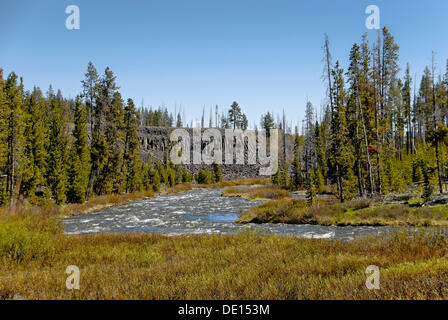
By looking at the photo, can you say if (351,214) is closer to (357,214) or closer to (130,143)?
(357,214)

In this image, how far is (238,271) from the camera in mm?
6699

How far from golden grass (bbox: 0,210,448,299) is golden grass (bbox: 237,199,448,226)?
30.4 feet


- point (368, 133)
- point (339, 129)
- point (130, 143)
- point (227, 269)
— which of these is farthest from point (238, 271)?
point (130, 143)

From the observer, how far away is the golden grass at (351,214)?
17250mm

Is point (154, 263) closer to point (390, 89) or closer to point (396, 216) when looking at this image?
point (396, 216)

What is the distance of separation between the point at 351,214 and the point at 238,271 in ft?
52.5

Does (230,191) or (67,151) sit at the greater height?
(67,151)

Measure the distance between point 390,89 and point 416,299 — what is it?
3800cm

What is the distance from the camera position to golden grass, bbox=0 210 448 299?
5.09 m

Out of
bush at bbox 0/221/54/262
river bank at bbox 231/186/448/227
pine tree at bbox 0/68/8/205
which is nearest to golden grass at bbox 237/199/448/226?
river bank at bbox 231/186/448/227

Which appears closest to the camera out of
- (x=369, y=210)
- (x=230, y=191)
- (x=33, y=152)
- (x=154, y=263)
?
(x=154, y=263)

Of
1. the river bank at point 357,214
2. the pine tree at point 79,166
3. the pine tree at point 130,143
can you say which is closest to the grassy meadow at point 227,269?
the river bank at point 357,214
